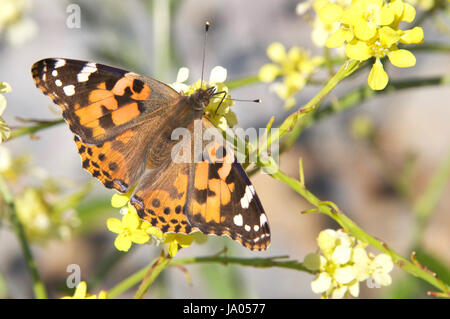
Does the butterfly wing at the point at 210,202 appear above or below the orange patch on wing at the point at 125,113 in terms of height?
below

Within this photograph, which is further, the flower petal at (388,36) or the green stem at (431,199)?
the green stem at (431,199)

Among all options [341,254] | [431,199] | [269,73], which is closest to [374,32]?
[341,254]

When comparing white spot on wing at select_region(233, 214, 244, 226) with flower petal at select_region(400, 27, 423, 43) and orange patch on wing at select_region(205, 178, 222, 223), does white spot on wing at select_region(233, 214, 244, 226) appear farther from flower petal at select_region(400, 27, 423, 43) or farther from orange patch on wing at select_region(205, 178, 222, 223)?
flower petal at select_region(400, 27, 423, 43)

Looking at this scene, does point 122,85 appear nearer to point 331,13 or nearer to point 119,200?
point 119,200

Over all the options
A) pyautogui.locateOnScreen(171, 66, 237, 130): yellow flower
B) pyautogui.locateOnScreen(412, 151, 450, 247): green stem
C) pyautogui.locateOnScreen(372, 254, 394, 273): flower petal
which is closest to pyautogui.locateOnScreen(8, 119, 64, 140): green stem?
pyautogui.locateOnScreen(171, 66, 237, 130): yellow flower

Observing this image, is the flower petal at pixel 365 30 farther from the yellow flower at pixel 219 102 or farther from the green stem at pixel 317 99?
the yellow flower at pixel 219 102

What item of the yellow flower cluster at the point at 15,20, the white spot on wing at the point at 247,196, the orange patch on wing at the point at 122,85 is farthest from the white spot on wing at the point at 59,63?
the yellow flower cluster at the point at 15,20

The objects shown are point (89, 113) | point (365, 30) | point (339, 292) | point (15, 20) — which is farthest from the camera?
point (15, 20)
